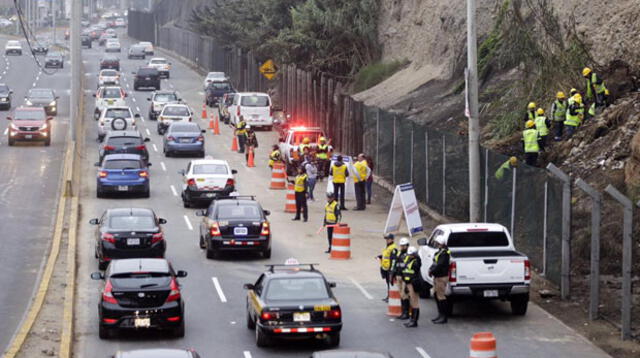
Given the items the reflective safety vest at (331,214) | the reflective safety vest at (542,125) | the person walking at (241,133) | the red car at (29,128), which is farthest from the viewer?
the red car at (29,128)

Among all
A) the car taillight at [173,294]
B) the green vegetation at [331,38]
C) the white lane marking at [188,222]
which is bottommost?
the white lane marking at [188,222]

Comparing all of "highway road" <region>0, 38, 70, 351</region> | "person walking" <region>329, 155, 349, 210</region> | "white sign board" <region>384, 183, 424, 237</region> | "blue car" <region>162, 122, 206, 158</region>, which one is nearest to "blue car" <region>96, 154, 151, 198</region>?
"highway road" <region>0, 38, 70, 351</region>

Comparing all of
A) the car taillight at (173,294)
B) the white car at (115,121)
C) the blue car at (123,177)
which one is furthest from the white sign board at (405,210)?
the white car at (115,121)

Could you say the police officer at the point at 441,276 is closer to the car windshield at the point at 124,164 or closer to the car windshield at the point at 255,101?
the car windshield at the point at 124,164

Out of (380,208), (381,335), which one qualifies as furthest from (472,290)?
(380,208)

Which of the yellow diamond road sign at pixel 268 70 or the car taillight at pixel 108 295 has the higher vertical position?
the yellow diamond road sign at pixel 268 70

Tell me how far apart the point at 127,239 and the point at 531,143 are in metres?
11.3

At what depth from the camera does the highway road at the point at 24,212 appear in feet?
91.8

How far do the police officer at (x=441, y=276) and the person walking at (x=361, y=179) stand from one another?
15214 millimetres

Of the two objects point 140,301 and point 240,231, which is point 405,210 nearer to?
point 240,231

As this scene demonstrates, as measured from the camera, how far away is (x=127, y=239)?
29.9 m

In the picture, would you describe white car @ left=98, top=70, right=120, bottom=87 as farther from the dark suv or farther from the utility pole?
the utility pole

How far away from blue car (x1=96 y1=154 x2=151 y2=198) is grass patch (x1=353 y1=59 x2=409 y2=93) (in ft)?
72.1

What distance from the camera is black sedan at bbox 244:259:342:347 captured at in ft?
70.6
